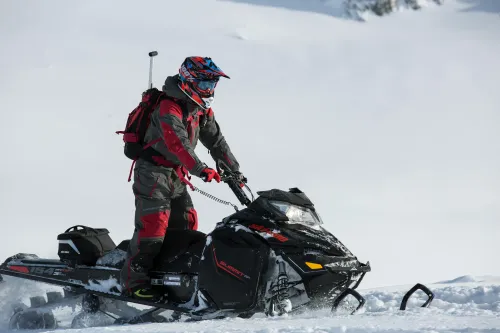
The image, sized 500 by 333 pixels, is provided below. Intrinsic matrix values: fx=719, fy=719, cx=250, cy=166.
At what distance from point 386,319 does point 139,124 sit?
2.10 metres

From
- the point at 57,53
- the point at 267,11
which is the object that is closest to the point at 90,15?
the point at 57,53

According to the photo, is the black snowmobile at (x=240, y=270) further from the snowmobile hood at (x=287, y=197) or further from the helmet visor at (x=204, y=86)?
the helmet visor at (x=204, y=86)

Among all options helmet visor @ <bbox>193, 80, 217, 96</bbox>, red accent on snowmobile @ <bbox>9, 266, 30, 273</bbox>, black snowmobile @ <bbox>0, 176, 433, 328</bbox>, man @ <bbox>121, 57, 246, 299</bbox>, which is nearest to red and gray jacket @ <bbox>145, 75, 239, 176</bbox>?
man @ <bbox>121, 57, 246, 299</bbox>

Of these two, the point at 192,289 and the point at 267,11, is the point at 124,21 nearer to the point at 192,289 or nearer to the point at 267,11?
the point at 267,11

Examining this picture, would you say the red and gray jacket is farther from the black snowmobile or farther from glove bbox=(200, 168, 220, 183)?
the black snowmobile

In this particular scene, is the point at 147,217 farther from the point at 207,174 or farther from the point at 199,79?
the point at 199,79

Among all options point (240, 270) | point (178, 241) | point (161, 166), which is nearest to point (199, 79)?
point (161, 166)

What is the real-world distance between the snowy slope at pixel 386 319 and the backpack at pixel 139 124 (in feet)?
3.93

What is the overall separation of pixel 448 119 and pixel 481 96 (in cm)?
282

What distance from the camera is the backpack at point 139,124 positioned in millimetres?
4770

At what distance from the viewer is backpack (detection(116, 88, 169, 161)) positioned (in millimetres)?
4770

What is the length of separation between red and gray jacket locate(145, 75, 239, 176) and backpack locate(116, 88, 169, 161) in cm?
6

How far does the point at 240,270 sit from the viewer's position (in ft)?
14.3

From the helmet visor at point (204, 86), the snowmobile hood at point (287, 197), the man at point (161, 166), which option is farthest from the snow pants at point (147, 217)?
the snowmobile hood at point (287, 197)
